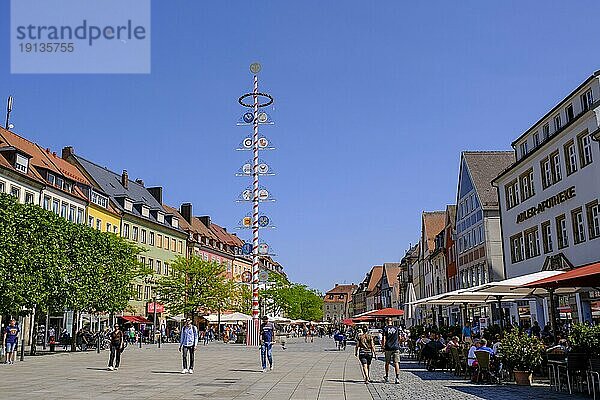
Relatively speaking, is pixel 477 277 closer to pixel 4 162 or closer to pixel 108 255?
pixel 108 255

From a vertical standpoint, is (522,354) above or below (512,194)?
below

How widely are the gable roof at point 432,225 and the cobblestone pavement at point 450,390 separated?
55.6m

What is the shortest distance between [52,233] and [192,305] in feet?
118

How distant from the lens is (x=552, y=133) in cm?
3416

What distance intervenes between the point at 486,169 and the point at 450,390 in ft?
121

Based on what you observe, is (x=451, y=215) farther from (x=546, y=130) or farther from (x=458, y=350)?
(x=458, y=350)

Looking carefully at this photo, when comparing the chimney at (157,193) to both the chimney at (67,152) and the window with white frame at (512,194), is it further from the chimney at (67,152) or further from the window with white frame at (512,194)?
the window with white frame at (512,194)

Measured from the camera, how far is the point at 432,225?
7744cm

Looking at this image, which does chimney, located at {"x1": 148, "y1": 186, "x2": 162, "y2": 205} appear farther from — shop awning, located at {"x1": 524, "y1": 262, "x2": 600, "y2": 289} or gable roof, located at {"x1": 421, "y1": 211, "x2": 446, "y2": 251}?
shop awning, located at {"x1": 524, "y1": 262, "x2": 600, "y2": 289}

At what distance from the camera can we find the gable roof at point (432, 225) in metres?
76.6

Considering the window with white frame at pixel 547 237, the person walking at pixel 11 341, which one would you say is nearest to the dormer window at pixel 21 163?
the person walking at pixel 11 341


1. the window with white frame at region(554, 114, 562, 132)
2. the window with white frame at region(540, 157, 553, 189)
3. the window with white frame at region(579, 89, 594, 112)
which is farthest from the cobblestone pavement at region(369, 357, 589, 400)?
the window with white frame at region(554, 114, 562, 132)

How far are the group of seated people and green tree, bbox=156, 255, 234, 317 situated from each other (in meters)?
44.2

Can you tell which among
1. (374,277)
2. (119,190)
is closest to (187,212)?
(119,190)
